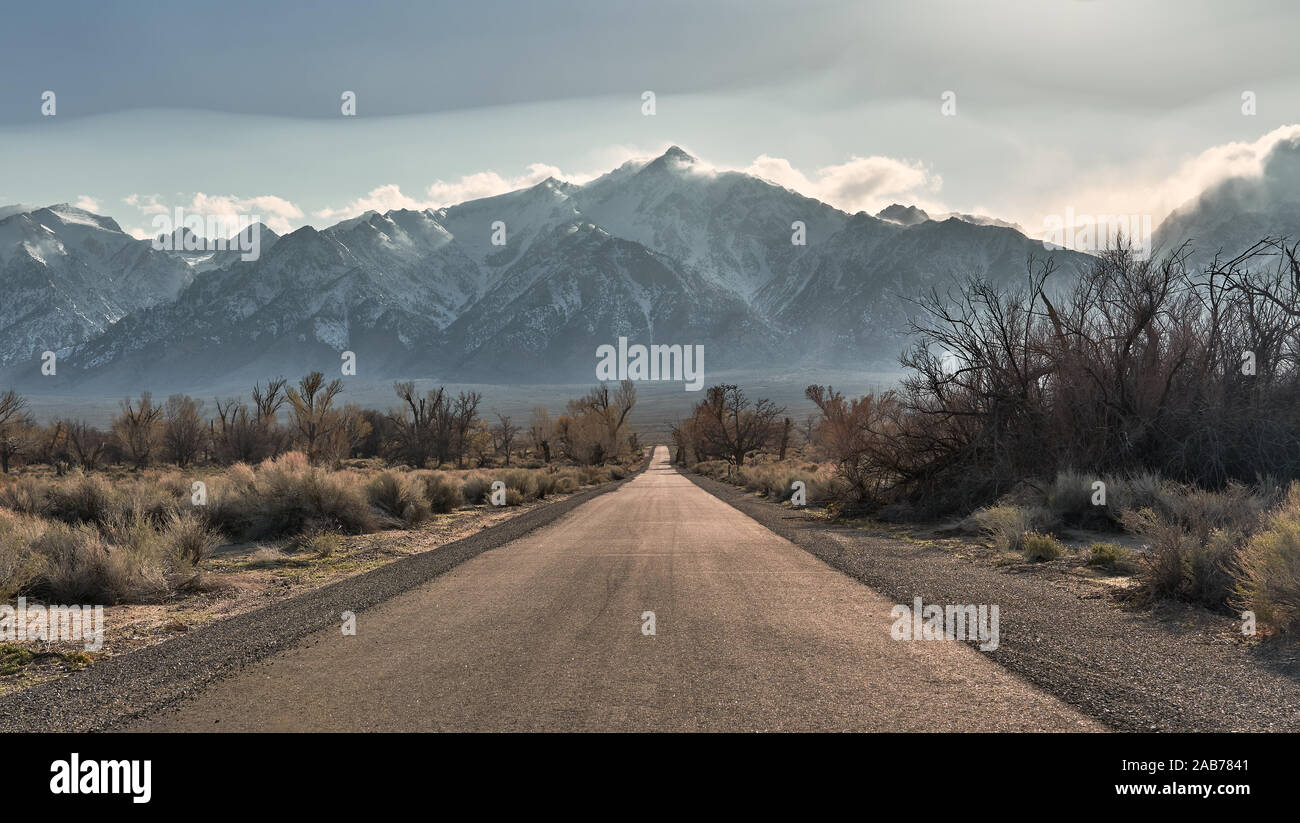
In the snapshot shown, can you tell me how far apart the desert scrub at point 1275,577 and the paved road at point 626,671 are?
2718 mm

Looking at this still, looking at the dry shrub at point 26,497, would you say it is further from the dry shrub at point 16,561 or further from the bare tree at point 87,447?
the bare tree at point 87,447

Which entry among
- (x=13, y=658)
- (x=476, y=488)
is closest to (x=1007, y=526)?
(x=13, y=658)

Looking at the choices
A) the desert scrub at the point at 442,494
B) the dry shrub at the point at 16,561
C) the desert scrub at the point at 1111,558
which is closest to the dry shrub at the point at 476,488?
the desert scrub at the point at 442,494

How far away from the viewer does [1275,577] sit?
21.6ft

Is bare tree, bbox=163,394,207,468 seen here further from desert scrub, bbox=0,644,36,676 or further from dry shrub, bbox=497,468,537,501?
desert scrub, bbox=0,644,36,676

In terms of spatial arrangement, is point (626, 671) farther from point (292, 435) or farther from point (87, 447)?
point (87, 447)

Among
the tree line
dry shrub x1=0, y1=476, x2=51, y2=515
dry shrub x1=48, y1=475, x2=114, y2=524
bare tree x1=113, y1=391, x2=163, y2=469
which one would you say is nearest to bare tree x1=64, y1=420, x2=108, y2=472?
the tree line

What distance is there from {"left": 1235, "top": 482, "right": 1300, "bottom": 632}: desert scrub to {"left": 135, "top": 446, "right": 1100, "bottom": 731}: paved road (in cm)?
272

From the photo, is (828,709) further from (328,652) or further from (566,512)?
(566,512)

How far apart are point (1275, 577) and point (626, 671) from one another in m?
5.68

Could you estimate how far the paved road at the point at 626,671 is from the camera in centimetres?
483

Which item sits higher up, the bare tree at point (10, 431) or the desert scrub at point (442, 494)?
the bare tree at point (10, 431)
